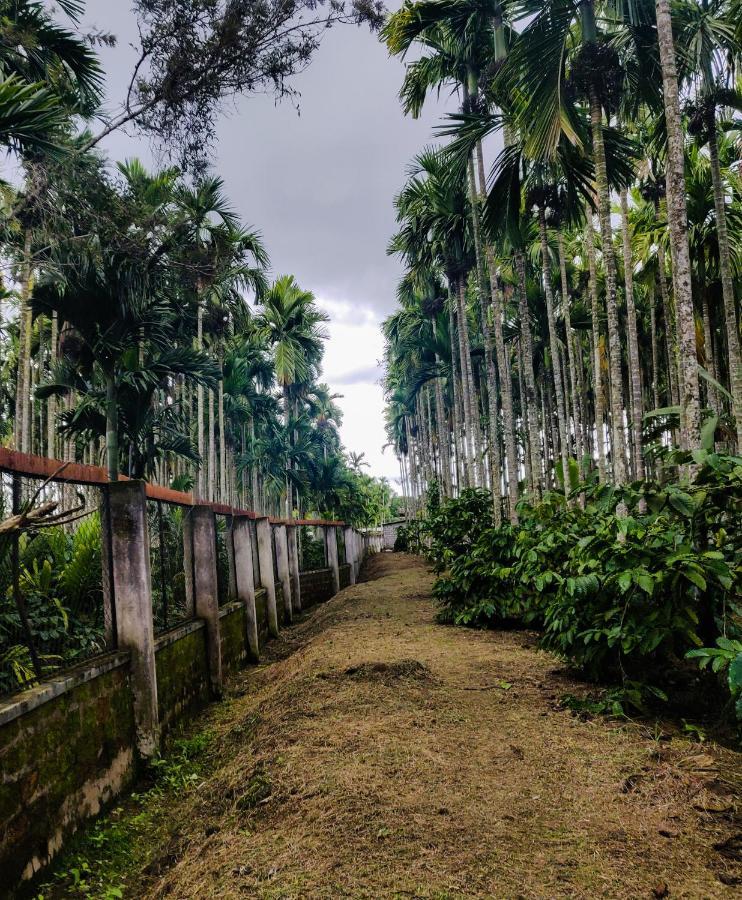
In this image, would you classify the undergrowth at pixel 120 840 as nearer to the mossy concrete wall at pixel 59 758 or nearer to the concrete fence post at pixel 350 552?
the mossy concrete wall at pixel 59 758

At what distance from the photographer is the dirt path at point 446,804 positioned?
236 cm

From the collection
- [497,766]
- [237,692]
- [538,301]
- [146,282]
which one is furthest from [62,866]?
[538,301]

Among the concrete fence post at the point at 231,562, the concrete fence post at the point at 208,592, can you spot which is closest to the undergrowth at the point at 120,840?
the concrete fence post at the point at 208,592

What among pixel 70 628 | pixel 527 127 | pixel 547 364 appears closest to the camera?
pixel 70 628

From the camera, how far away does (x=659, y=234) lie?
12.5 metres

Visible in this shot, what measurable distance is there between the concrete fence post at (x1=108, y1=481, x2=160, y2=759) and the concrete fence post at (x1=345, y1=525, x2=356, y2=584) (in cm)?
1650

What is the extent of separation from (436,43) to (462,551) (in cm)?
983

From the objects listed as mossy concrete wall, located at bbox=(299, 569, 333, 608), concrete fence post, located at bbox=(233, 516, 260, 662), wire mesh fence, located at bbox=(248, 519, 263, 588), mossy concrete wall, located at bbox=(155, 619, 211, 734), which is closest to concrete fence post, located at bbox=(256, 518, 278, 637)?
wire mesh fence, located at bbox=(248, 519, 263, 588)

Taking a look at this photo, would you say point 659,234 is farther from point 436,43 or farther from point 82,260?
point 82,260

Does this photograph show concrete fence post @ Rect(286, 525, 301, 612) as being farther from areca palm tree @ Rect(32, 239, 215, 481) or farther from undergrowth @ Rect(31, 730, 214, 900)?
undergrowth @ Rect(31, 730, 214, 900)

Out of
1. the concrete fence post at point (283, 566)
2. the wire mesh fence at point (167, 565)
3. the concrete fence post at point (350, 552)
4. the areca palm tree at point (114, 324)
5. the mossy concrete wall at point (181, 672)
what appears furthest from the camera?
the concrete fence post at point (350, 552)

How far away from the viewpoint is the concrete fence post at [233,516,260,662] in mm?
8633

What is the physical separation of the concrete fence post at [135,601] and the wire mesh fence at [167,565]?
0.50 meters

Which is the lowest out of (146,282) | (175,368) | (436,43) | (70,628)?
(70,628)
